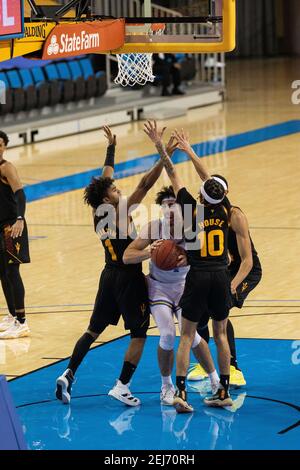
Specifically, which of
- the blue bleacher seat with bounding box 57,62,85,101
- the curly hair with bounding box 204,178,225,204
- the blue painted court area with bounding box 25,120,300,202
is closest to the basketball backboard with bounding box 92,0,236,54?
the curly hair with bounding box 204,178,225,204

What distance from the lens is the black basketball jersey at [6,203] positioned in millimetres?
10492

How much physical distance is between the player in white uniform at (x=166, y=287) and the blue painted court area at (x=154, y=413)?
0.27 metres

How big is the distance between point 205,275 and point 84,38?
2899 mm

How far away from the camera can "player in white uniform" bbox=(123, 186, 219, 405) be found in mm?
8430

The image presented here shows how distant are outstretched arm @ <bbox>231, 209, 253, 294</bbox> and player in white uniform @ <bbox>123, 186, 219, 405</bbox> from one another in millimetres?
431

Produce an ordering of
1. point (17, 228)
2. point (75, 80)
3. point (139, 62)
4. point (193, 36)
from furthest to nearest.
Answer: point (75, 80) < point (139, 62) < point (193, 36) < point (17, 228)

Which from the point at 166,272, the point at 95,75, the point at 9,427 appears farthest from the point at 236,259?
the point at 95,75

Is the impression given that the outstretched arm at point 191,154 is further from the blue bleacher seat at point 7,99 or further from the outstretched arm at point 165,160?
the blue bleacher seat at point 7,99

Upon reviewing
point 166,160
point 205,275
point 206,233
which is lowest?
point 205,275

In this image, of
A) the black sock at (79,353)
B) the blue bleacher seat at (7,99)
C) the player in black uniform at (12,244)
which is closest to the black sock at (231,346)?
the black sock at (79,353)

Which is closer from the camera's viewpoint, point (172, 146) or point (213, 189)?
point (213, 189)

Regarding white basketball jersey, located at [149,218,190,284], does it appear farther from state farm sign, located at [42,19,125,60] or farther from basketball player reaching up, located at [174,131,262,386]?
state farm sign, located at [42,19,125,60]

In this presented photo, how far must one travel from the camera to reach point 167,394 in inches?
335

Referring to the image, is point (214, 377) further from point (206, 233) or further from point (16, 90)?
point (16, 90)
